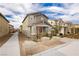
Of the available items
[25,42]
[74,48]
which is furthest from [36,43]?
[74,48]

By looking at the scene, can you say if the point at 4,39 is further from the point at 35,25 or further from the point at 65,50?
the point at 65,50

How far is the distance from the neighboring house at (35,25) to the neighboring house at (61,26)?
0.17 ft

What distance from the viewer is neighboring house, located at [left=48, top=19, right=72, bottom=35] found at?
59.3 inches

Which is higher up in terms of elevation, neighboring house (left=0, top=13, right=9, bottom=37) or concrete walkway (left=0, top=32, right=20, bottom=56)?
neighboring house (left=0, top=13, right=9, bottom=37)

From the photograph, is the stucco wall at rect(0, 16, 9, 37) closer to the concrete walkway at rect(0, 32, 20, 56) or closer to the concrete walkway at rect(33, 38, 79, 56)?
the concrete walkway at rect(0, 32, 20, 56)

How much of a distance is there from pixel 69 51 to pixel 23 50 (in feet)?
1.50

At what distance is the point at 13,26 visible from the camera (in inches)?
60.0

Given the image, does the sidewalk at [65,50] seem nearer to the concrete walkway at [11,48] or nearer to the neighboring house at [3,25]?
the concrete walkway at [11,48]

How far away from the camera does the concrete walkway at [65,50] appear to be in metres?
1.49

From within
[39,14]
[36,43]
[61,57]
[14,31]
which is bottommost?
[61,57]

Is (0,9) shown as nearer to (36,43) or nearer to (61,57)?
(36,43)

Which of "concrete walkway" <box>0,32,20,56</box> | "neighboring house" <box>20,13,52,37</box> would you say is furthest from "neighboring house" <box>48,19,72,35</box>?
"concrete walkway" <box>0,32,20,56</box>

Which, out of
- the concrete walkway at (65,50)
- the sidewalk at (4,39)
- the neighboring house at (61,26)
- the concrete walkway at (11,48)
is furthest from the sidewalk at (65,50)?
the sidewalk at (4,39)

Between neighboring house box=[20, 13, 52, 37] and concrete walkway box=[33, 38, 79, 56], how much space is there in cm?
20
